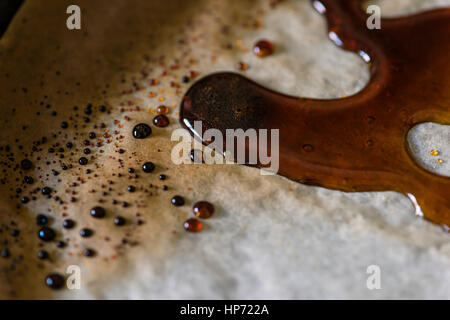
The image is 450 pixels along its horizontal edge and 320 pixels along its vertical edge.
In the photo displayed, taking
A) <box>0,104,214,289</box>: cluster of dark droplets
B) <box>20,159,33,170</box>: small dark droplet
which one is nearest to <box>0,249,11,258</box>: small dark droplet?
<box>0,104,214,289</box>: cluster of dark droplets

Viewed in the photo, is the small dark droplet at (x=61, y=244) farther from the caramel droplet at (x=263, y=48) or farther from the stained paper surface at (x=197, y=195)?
the caramel droplet at (x=263, y=48)

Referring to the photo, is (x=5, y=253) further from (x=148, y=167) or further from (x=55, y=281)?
(x=148, y=167)

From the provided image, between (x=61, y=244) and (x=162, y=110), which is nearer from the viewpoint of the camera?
(x=61, y=244)

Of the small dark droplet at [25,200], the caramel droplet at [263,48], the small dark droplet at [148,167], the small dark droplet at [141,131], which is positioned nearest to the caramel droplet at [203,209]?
the small dark droplet at [148,167]

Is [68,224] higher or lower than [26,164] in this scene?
lower

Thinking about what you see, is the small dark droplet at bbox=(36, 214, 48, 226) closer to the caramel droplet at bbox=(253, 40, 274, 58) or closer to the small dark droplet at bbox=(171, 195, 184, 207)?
the small dark droplet at bbox=(171, 195, 184, 207)

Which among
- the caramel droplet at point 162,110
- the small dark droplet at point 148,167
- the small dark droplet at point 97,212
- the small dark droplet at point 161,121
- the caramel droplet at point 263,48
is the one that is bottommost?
the small dark droplet at point 97,212

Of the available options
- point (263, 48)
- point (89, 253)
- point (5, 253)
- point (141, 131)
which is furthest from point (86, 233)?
point (263, 48)
